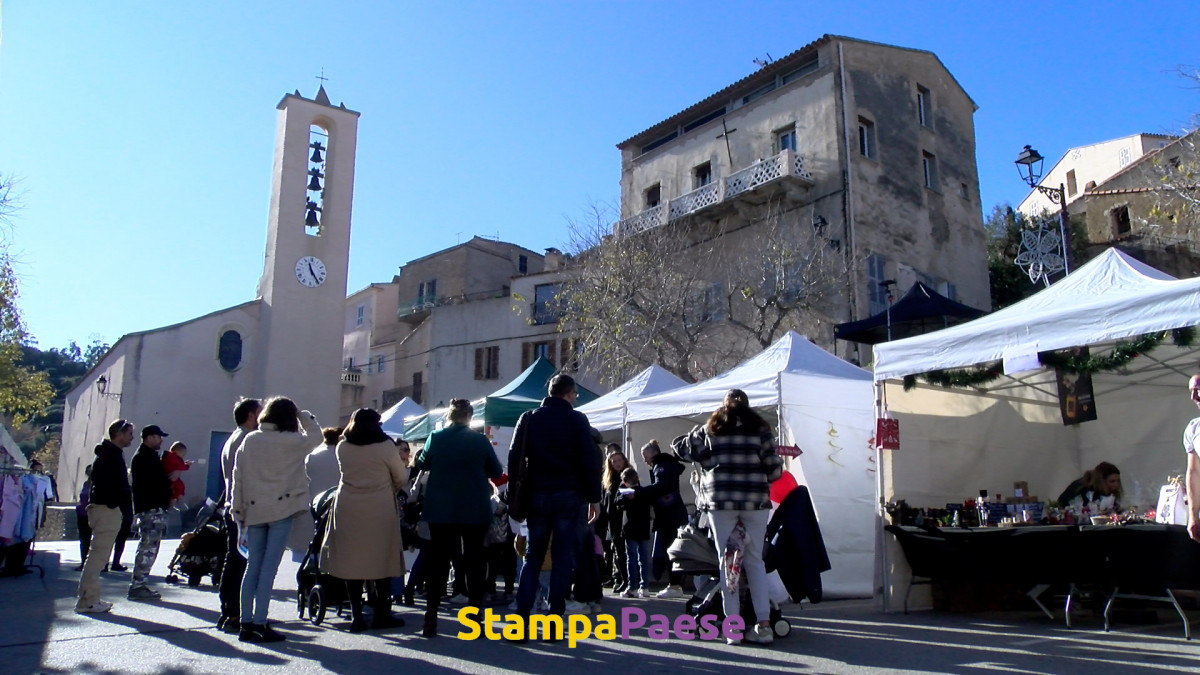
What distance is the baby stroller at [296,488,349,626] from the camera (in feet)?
22.1

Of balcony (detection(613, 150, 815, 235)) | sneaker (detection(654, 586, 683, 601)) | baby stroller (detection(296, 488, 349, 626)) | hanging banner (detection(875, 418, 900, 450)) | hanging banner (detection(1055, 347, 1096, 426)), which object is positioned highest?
balcony (detection(613, 150, 815, 235))

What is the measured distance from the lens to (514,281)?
126 feet

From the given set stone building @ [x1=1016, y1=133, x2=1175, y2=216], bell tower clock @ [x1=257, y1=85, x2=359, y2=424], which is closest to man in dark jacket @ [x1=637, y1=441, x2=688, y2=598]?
bell tower clock @ [x1=257, y1=85, x2=359, y2=424]

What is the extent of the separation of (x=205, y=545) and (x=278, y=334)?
21.9 meters

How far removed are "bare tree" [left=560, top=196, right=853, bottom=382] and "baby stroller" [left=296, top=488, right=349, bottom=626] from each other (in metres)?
14.2

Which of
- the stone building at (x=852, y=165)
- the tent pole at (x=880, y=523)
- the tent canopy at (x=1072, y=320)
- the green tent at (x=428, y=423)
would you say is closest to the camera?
the tent canopy at (x=1072, y=320)

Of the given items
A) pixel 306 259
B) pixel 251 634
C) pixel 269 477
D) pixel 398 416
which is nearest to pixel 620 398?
pixel 269 477

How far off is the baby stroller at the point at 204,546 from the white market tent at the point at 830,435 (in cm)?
517

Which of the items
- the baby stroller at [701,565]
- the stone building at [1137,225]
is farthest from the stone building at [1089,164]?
the baby stroller at [701,565]

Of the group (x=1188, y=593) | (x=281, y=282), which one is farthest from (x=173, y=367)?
(x=1188, y=593)

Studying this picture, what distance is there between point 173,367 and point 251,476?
2694 centimetres

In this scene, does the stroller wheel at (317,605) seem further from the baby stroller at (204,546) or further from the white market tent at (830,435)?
the white market tent at (830,435)

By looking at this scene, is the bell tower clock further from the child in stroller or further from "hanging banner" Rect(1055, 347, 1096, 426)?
"hanging banner" Rect(1055, 347, 1096, 426)

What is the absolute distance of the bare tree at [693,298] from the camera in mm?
21062
